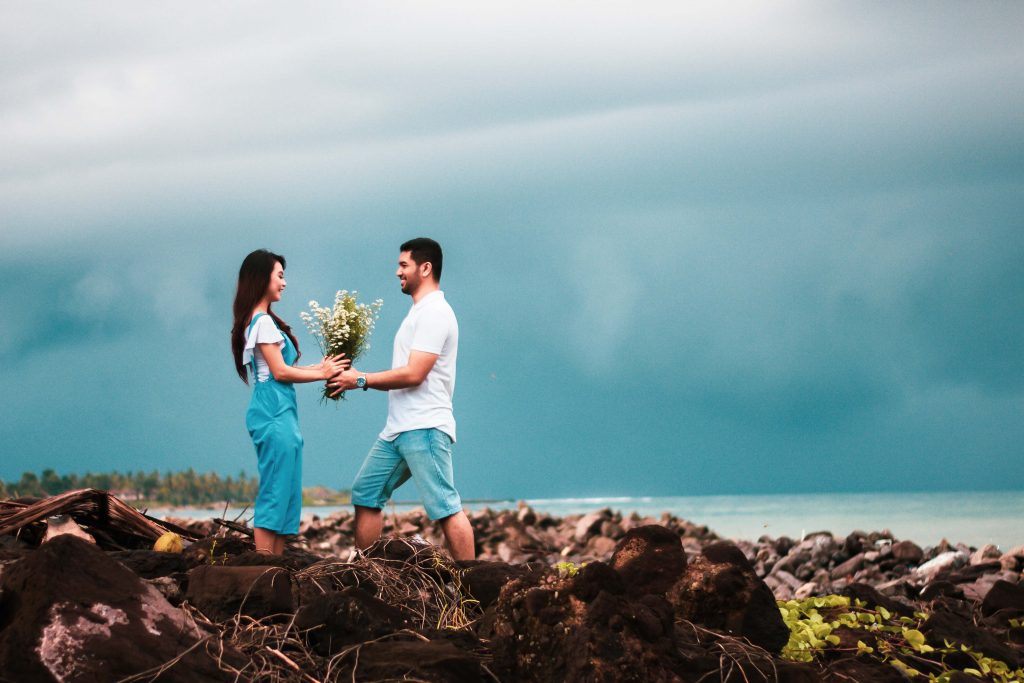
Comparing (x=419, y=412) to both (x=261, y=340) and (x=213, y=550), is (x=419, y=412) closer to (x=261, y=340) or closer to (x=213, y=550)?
(x=261, y=340)

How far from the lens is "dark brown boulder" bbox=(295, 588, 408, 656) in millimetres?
4262

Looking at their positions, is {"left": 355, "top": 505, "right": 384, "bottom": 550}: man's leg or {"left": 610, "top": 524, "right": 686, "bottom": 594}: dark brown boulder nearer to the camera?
{"left": 610, "top": 524, "right": 686, "bottom": 594}: dark brown boulder

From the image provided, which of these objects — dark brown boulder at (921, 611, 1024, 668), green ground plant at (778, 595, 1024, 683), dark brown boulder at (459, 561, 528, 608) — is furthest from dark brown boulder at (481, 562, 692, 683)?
dark brown boulder at (921, 611, 1024, 668)

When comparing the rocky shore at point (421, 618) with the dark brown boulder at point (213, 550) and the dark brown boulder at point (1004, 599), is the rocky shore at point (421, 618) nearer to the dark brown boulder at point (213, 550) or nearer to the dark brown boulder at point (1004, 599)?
the dark brown boulder at point (213, 550)

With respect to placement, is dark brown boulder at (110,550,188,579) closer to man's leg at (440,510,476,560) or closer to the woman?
the woman

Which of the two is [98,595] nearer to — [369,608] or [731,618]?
[369,608]

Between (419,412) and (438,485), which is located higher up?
(419,412)

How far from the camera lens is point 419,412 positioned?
7.12m

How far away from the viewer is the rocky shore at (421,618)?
3.93 meters

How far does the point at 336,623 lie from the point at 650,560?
165 centimetres

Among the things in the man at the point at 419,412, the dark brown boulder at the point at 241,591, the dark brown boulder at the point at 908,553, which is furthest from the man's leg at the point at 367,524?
the dark brown boulder at the point at 908,553

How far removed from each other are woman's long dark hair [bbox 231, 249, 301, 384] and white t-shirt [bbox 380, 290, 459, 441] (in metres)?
0.89

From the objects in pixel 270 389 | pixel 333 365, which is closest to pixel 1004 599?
pixel 333 365

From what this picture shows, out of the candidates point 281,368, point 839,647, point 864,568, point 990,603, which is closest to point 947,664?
point 839,647
